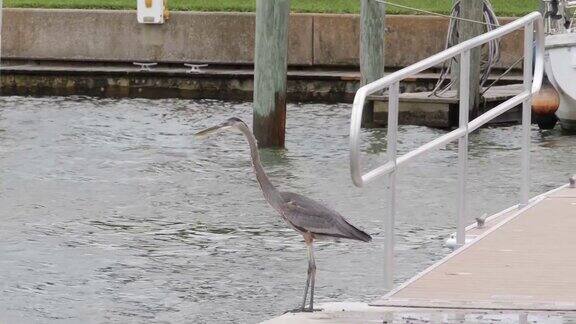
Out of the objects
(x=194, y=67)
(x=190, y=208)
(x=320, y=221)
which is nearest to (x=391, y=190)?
(x=320, y=221)

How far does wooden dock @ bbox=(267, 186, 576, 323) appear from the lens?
7.54 m

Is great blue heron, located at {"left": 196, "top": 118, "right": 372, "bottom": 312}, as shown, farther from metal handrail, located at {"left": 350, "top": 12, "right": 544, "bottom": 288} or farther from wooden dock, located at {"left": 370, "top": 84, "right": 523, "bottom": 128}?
wooden dock, located at {"left": 370, "top": 84, "right": 523, "bottom": 128}

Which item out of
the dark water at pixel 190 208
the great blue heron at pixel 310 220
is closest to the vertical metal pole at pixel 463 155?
the great blue heron at pixel 310 220

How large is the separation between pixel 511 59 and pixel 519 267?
672 inches

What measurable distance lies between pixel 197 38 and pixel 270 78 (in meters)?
7.64

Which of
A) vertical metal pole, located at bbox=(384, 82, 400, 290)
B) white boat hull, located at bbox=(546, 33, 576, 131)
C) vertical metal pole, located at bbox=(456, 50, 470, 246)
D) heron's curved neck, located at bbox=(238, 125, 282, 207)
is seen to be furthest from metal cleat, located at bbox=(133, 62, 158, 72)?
vertical metal pole, located at bbox=(384, 82, 400, 290)

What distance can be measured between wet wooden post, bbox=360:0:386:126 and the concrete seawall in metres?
3.62

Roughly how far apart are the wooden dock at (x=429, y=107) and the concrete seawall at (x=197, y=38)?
137 inches

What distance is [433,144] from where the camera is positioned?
8.88 m

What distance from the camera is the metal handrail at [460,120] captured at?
25.5ft

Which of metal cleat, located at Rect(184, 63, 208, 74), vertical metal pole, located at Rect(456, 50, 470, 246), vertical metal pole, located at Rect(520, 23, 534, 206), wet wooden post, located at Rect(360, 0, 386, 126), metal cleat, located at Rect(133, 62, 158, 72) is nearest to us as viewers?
vertical metal pole, located at Rect(456, 50, 470, 246)

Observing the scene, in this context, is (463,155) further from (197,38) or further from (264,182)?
(197,38)

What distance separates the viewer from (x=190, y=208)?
1526 cm

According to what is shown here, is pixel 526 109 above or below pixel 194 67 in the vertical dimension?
above
